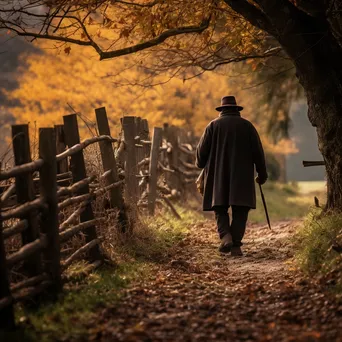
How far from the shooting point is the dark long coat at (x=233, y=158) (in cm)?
912

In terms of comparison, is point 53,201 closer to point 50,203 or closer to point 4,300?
point 50,203

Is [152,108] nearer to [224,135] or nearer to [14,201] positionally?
[224,135]

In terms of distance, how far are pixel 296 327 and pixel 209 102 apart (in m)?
17.9

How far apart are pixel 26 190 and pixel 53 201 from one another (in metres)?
0.28

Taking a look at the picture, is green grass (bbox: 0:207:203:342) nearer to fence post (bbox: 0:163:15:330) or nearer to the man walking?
fence post (bbox: 0:163:15:330)

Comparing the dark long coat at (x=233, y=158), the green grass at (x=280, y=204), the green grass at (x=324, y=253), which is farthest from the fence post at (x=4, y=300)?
the green grass at (x=280, y=204)

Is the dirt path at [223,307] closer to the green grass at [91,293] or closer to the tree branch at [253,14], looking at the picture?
the green grass at [91,293]

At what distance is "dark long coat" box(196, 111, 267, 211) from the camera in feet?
29.9

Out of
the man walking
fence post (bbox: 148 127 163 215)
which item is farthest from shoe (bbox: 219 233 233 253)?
fence post (bbox: 148 127 163 215)

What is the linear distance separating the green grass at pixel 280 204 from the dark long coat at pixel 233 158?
703 cm

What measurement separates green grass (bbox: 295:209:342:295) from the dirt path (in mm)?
174

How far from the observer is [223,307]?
583cm

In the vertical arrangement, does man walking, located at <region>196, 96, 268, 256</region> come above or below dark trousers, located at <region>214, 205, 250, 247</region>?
above

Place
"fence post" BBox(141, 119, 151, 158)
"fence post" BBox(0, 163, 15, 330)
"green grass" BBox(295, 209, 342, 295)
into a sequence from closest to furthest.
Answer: "fence post" BBox(0, 163, 15, 330), "green grass" BBox(295, 209, 342, 295), "fence post" BBox(141, 119, 151, 158)
